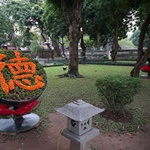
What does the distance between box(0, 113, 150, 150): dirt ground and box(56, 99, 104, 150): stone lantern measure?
502 mm

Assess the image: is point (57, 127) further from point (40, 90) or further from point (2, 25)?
point (2, 25)

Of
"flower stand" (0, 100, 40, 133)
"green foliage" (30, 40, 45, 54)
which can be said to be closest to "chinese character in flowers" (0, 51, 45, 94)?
"flower stand" (0, 100, 40, 133)

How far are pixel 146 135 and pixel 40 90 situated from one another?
7.03 feet

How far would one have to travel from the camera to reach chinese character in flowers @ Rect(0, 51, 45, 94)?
280 cm

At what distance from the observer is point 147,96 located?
5.02 metres

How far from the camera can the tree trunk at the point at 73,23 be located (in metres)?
7.54

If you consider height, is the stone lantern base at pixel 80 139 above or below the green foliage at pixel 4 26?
below

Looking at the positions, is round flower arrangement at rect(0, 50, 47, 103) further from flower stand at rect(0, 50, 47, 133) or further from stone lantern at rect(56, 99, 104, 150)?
stone lantern at rect(56, 99, 104, 150)

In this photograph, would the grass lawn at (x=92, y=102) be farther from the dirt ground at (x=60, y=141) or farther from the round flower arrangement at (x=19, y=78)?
the round flower arrangement at (x=19, y=78)

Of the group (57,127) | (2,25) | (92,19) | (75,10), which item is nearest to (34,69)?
(57,127)

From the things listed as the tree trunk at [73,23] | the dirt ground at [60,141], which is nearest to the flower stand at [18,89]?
the dirt ground at [60,141]

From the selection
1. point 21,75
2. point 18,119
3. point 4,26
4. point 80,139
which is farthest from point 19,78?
point 4,26

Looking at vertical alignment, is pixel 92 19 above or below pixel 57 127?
above

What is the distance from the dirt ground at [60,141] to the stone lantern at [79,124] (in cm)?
50
